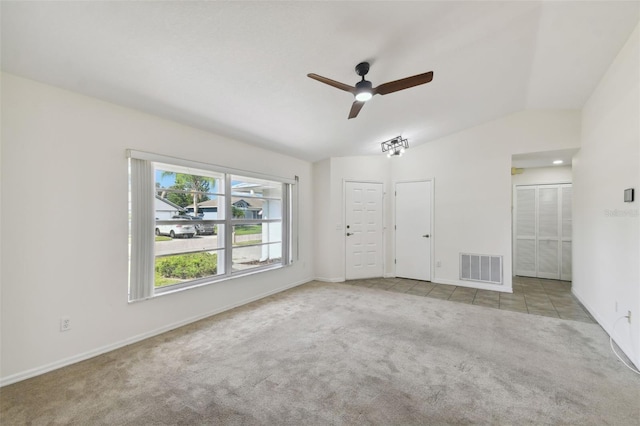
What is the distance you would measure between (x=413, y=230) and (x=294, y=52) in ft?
14.7

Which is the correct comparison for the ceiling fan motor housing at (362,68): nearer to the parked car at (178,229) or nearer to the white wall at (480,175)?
the parked car at (178,229)

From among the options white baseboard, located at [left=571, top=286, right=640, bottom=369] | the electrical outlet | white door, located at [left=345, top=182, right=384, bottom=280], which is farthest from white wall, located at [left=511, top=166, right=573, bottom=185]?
the electrical outlet

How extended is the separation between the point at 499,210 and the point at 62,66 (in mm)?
6033

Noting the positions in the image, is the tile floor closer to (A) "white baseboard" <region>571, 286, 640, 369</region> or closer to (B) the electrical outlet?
(A) "white baseboard" <region>571, 286, 640, 369</region>

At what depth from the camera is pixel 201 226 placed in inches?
147

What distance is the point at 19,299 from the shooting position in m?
2.26

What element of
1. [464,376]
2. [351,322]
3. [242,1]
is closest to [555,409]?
[464,376]

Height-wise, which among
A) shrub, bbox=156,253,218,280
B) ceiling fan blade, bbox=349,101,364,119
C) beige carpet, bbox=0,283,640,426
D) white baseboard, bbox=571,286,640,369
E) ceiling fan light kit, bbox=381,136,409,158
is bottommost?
beige carpet, bbox=0,283,640,426

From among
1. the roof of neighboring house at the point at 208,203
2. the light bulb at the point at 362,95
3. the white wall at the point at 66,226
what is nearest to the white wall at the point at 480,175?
the light bulb at the point at 362,95

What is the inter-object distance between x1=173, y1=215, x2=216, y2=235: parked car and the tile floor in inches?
117

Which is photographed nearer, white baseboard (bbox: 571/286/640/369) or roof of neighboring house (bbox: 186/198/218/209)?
white baseboard (bbox: 571/286/640/369)

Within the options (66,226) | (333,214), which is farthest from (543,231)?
(66,226)

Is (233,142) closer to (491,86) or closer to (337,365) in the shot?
(337,365)

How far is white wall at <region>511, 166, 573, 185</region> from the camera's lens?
5758mm
